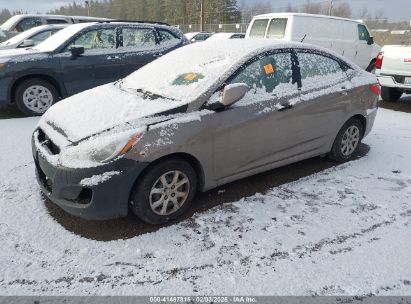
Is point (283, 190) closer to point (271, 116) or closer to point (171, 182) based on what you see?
point (271, 116)

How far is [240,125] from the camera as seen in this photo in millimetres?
3461

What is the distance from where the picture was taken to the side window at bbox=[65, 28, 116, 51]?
22.5 feet

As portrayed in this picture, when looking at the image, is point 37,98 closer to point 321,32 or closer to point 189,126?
point 189,126

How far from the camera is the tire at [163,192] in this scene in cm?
302

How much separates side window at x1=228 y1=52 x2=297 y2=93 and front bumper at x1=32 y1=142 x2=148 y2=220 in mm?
1343

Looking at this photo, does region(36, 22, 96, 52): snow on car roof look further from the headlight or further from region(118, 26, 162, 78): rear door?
the headlight

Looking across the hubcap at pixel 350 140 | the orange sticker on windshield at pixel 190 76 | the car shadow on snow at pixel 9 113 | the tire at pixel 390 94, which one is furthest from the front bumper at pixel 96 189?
the tire at pixel 390 94

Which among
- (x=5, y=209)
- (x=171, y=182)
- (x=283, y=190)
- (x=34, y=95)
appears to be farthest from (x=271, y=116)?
(x=34, y=95)

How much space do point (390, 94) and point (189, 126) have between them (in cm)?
730

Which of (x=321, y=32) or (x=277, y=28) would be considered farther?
(x=321, y=32)

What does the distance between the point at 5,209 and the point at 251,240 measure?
7.57 ft

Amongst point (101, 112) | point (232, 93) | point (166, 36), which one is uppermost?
point (166, 36)

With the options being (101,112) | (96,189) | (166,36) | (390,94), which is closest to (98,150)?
(96,189)

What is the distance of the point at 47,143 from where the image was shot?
128 inches
